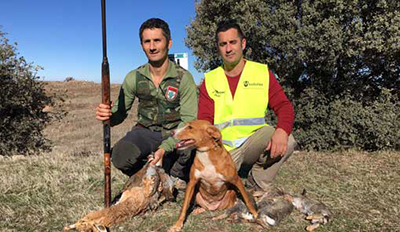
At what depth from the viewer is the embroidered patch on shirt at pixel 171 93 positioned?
449 cm

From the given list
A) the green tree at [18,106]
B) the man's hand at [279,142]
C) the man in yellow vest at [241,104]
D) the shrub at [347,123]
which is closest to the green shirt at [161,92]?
the man in yellow vest at [241,104]

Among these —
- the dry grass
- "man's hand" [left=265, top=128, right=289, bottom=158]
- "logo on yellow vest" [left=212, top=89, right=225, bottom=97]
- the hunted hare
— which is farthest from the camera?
"logo on yellow vest" [left=212, top=89, right=225, bottom=97]

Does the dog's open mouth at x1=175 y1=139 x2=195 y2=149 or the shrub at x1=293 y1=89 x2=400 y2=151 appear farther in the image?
the shrub at x1=293 y1=89 x2=400 y2=151

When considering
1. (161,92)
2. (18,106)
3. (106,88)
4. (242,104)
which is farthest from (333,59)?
(18,106)

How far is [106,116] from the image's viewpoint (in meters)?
3.81

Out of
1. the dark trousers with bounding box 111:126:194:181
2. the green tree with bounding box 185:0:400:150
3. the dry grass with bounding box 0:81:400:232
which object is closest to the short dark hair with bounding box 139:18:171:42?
the dark trousers with bounding box 111:126:194:181

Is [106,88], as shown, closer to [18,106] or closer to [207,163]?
[207,163]

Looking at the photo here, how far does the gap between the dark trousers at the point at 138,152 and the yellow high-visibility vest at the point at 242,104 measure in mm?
777

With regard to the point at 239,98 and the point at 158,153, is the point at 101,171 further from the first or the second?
the point at 239,98

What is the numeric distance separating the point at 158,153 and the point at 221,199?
1.02 m

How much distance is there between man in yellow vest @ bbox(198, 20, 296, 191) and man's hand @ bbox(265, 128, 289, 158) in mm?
51

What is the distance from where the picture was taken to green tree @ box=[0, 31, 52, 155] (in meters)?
9.09

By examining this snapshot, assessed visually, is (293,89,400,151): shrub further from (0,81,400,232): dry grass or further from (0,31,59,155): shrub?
(0,31,59,155): shrub

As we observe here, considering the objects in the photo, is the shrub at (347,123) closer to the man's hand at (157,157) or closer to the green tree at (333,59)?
the green tree at (333,59)
